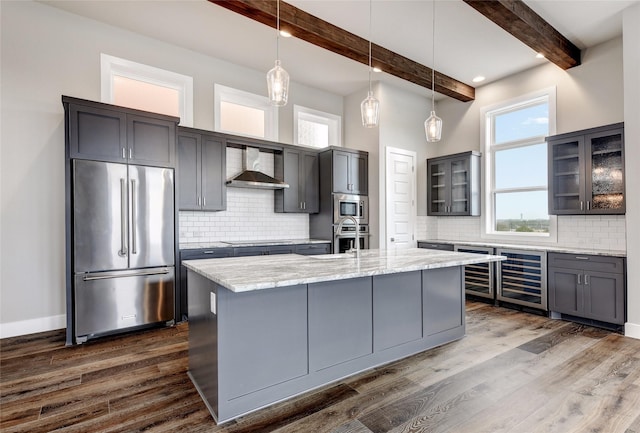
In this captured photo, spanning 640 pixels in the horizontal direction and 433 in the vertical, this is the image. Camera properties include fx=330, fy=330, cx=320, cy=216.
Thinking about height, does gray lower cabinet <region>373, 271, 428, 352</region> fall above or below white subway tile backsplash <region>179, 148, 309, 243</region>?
below

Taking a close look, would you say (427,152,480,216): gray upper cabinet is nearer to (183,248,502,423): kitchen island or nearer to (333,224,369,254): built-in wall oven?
(333,224,369,254): built-in wall oven

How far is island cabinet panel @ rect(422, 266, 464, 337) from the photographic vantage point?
3135 millimetres

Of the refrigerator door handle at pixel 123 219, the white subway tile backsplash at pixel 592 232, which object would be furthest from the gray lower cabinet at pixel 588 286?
the refrigerator door handle at pixel 123 219

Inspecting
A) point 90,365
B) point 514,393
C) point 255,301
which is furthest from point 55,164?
point 514,393

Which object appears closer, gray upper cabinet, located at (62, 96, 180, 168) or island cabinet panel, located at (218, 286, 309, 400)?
island cabinet panel, located at (218, 286, 309, 400)

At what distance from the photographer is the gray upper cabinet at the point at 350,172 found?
5.36m

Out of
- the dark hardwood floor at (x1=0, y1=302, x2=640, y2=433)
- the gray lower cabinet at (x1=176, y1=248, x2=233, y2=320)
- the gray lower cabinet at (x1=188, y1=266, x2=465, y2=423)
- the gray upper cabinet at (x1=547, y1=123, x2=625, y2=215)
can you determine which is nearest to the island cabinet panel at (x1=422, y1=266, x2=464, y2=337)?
the gray lower cabinet at (x1=188, y1=266, x2=465, y2=423)

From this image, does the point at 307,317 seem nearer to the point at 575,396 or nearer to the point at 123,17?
the point at 575,396

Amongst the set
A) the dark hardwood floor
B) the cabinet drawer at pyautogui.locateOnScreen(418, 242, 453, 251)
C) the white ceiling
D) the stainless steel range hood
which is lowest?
the dark hardwood floor

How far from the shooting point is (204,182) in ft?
14.7

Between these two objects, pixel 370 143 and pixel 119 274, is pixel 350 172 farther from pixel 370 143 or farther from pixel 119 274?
pixel 119 274

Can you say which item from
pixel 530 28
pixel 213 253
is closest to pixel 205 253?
pixel 213 253

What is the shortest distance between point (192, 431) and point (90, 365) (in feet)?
5.02

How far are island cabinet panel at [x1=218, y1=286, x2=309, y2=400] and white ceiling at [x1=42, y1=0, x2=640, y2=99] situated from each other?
10.1 feet
